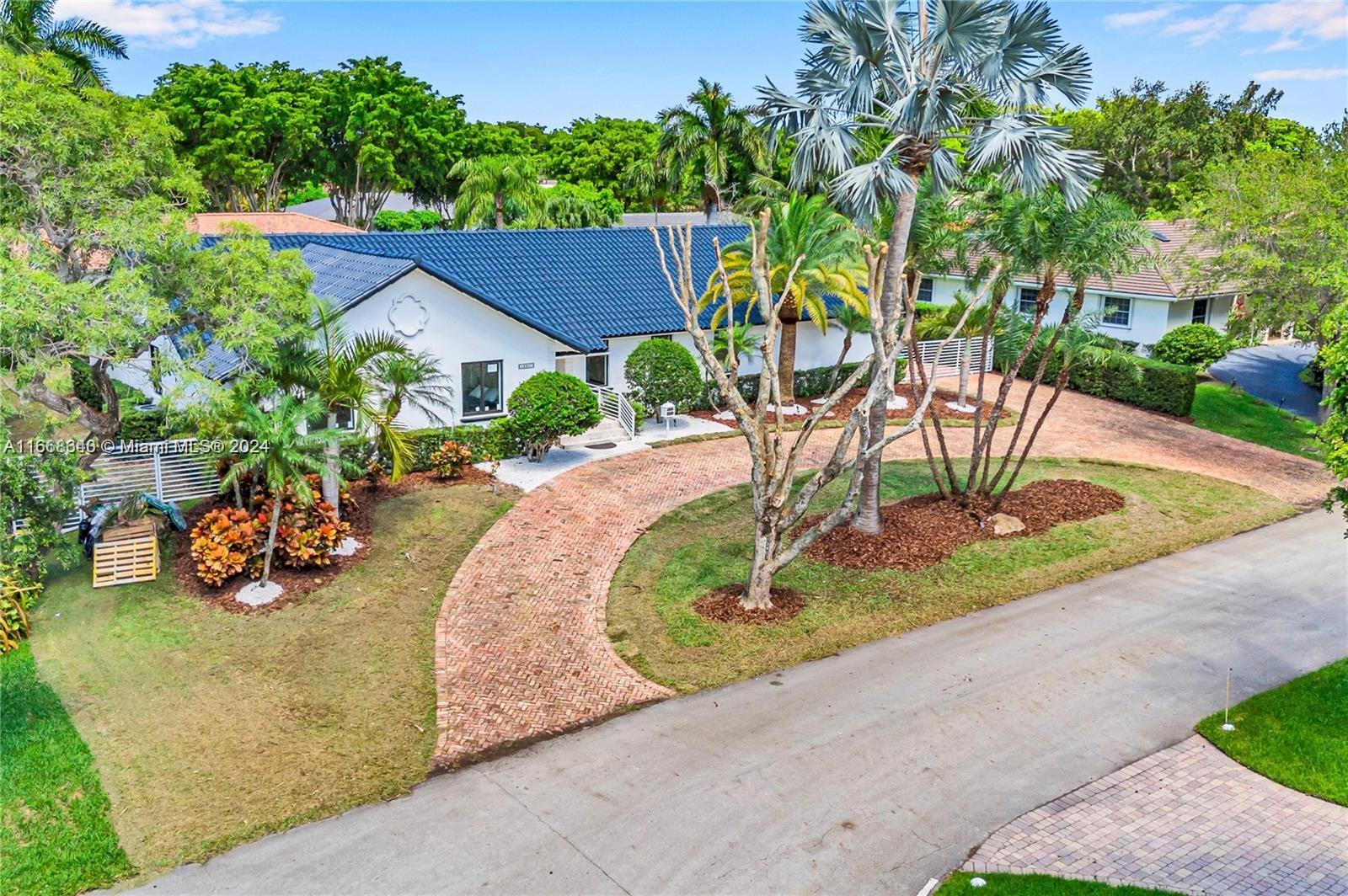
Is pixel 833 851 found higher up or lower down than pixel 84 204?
lower down

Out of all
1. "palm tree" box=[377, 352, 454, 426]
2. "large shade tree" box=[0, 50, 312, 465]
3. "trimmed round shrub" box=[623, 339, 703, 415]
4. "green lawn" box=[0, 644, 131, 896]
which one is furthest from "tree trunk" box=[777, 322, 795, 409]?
"green lawn" box=[0, 644, 131, 896]

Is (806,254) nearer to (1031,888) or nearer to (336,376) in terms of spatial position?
(336,376)

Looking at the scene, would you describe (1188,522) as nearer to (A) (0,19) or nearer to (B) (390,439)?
(B) (390,439)

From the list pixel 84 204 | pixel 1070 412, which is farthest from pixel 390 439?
pixel 1070 412

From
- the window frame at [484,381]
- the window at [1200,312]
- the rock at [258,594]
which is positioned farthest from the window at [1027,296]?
the rock at [258,594]

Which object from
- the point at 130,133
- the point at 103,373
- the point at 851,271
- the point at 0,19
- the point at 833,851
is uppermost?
the point at 0,19

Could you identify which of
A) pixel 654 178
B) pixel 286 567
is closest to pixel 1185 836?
pixel 286 567

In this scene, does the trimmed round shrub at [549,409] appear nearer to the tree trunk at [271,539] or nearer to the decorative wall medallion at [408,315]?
the decorative wall medallion at [408,315]
